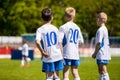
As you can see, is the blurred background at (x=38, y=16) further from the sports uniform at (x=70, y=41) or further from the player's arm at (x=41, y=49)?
the player's arm at (x=41, y=49)

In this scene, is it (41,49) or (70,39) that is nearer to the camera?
(41,49)

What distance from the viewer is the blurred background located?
83.3 metres

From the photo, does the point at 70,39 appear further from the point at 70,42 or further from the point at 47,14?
the point at 47,14

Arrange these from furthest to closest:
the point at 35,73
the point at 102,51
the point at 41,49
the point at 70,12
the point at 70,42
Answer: the point at 35,73
the point at 102,51
the point at 70,42
the point at 70,12
the point at 41,49

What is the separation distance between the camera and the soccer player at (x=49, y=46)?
11656 millimetres

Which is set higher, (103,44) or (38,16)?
(38,16)

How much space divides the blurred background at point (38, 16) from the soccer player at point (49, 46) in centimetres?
5914

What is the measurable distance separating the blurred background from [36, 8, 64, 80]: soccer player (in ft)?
194

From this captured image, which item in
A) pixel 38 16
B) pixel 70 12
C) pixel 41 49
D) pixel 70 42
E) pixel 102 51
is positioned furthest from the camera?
pixel 38 16

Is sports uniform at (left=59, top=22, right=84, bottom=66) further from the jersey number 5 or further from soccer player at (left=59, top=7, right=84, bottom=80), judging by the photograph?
the jersey number 5

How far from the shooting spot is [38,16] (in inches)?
3327

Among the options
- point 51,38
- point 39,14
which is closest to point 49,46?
point 51,38

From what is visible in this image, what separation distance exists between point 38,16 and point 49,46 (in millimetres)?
73024

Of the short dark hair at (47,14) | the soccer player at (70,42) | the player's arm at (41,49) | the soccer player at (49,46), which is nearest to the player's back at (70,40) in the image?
the soccer player at (70,42)
